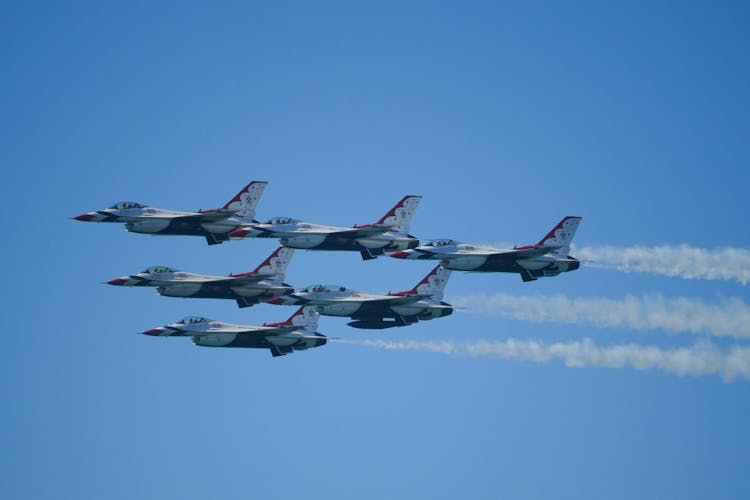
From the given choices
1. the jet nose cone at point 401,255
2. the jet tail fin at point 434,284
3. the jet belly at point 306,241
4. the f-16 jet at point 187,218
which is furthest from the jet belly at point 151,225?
the jet tail fin at point 434,284

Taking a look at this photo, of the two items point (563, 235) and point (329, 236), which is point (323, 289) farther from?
point (563, 235)

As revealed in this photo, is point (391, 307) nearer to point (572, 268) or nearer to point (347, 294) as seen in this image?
point (347, 294)

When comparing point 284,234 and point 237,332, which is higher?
point 284,234

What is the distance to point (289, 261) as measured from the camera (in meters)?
125

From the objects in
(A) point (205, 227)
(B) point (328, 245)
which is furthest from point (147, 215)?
(B) point (328, 245)

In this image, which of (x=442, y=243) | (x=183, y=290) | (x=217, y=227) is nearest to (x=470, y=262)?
(x=442, y=243)

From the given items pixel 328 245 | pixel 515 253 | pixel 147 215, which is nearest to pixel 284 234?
pixel 328 245

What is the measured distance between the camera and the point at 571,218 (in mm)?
121250

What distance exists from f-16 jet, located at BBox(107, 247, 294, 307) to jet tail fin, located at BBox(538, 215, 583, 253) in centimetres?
2112

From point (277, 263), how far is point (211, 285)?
19.8 feet

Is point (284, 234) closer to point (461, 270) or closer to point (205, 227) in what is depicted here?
point (205, 227)

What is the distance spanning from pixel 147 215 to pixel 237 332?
38.8ft

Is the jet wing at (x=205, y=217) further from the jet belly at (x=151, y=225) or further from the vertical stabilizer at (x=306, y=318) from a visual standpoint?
the vertical stabilizer at (x=306, y=318)

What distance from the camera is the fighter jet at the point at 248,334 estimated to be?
4776 inches
